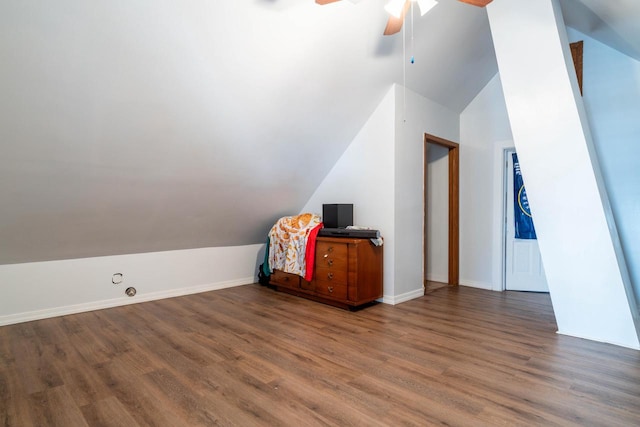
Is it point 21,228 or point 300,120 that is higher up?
point 300,120

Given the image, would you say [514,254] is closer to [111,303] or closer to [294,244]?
[294,244]

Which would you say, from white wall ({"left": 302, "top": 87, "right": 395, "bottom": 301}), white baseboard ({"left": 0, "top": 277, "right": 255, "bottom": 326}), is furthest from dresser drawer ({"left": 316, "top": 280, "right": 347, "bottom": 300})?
white baseboard ({"left": 0, "top": 277, "right": 255, "bottom": 326})

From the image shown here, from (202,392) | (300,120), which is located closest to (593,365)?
(202,392)

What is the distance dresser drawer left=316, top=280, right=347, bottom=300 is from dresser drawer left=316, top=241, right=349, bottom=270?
177 mm

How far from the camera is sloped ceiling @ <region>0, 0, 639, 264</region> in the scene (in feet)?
6.88

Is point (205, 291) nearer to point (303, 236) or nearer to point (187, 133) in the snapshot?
point (303, 236)

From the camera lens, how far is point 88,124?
7.95 feet

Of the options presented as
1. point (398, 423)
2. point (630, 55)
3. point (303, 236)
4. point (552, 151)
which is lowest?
point (398, 423)

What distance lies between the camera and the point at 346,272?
3.40m

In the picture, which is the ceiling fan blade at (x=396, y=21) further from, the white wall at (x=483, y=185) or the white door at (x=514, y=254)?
the white door at (x=514, y=254)

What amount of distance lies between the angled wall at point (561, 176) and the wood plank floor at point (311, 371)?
0.96 feet

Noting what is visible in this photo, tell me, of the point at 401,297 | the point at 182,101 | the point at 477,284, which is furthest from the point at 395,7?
the point at 477,284

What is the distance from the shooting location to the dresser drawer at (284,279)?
3984mm

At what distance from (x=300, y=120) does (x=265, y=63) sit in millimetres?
751
